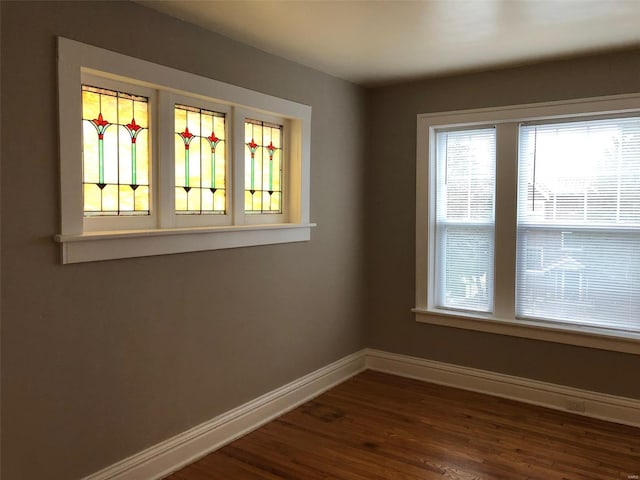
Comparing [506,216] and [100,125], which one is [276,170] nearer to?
[100,125]

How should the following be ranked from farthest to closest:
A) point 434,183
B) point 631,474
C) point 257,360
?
point 434,183 → point 257,360 → point 631,474

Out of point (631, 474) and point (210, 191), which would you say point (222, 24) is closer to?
point (210, 191)

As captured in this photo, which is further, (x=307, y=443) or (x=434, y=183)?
(x=434, y=183)

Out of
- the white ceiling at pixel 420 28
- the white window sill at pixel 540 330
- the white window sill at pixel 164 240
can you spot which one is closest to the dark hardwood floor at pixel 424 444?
the white window sill at pixel 540 330

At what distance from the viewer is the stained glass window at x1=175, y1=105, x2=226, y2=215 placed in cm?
300

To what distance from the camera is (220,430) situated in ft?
10.5

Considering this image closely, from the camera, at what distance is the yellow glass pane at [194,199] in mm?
3066

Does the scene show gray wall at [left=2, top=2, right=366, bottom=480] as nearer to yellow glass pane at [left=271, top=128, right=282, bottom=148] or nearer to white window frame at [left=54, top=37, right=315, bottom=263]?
white window frame at [left=54, top=37, right=315, bottom=263]

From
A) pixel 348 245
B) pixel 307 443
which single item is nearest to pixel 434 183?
pixel 348 245

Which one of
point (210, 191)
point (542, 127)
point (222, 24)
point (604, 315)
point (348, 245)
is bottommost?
point (604, 315)

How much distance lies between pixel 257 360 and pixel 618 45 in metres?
3.00

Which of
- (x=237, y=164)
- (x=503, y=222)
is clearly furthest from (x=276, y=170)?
(x=503, y=222)

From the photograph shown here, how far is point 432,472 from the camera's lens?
2.88 m

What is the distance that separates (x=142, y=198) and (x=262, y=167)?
0.99 meters
